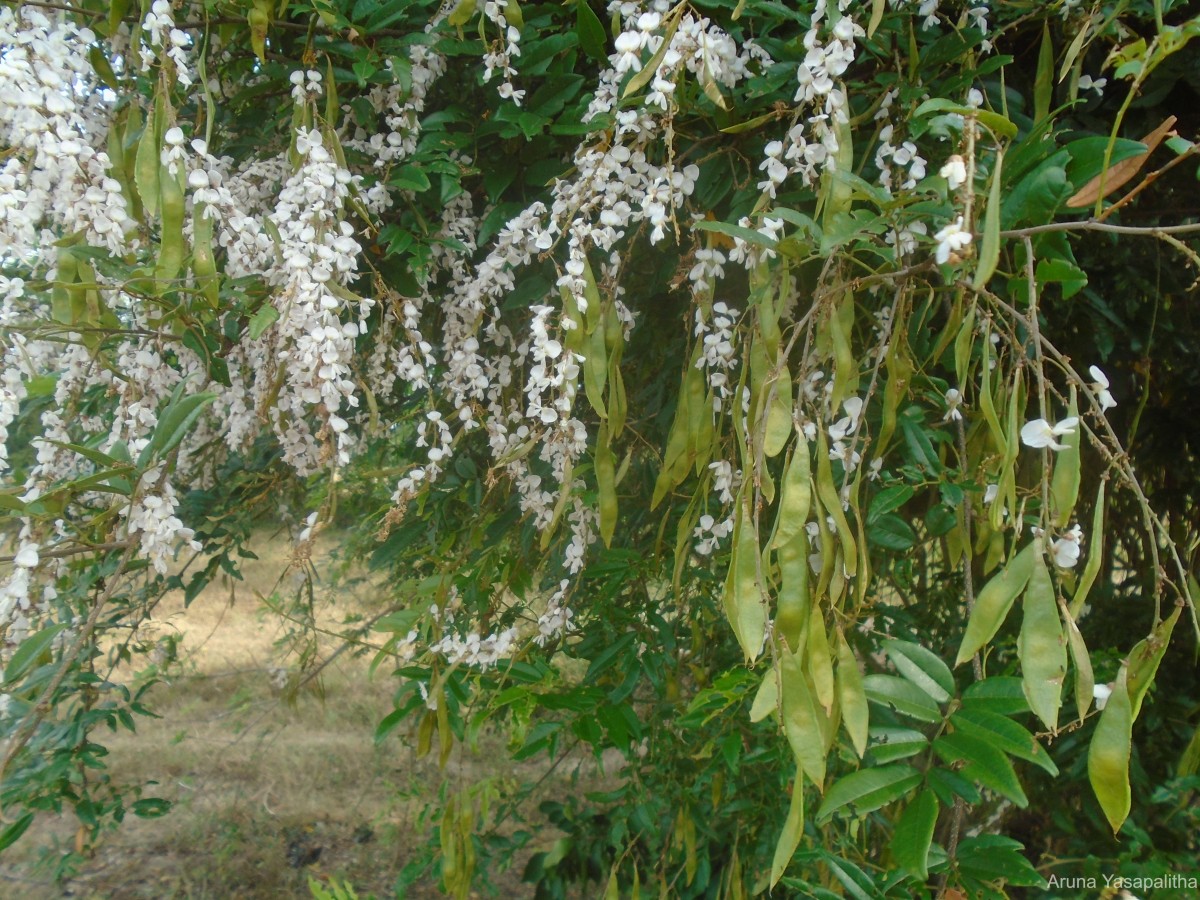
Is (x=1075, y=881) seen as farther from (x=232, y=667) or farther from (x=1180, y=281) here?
(x=232, y=667)

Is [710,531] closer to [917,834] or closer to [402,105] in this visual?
[917,834]

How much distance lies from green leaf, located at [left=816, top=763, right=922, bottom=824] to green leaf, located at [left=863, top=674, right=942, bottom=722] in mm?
43

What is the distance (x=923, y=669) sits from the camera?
70 cm

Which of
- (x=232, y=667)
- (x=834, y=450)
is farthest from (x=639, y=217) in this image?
(x=232, y=667)

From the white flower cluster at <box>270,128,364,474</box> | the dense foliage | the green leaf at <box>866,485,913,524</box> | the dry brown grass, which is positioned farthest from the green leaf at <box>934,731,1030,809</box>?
the dry brown grass

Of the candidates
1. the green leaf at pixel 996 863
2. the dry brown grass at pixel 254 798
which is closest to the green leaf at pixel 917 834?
the green leaf at pixel 996 863

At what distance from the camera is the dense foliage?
2.08 feet

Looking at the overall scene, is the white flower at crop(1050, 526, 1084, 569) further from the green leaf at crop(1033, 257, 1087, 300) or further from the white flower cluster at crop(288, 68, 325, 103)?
the white flower cluster at crop(288, 68, 325, 103)

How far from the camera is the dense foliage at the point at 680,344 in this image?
633 millimetres

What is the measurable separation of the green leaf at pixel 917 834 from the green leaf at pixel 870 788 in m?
0.01

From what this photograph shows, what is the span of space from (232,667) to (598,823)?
2578 mm

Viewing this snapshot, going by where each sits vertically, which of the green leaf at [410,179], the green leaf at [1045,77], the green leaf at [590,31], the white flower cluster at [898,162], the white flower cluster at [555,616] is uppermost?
the green leaf at [590,31]

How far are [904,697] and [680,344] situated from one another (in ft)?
2.25

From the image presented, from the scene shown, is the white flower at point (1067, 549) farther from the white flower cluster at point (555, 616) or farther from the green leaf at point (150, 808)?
the green leaf at point (150, 808)
